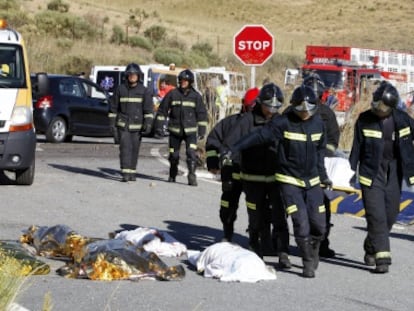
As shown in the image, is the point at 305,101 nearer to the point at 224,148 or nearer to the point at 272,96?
the point at 272,96

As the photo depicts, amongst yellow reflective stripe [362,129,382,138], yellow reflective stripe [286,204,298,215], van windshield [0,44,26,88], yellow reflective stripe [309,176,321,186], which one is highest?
van windshield [0,44,26,88]

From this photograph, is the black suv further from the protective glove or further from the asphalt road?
the protective glove

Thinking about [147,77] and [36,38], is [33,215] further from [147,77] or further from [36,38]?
[36,38]

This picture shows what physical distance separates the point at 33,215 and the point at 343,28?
2888 inches

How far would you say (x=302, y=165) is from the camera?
9.55 m

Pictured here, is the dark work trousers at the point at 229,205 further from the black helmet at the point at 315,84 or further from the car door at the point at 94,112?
the car door at the point at 94,112

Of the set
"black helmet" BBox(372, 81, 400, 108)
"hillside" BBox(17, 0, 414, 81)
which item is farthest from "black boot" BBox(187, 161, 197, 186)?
"hillside" BBox(17, 0, 414, 81)

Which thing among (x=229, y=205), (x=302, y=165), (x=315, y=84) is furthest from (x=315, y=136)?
(x=229, y=205)

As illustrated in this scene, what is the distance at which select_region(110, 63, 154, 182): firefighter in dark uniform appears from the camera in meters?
16.4

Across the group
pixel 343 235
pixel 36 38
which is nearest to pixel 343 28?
pixel 36 38

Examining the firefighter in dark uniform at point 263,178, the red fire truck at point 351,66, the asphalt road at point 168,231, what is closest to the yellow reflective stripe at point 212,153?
the firefighter in dark uniform at point 263,178

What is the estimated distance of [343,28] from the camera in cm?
8419

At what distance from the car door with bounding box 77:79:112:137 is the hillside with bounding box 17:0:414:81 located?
107 ft

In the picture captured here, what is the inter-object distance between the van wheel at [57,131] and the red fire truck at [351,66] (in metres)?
7.04
